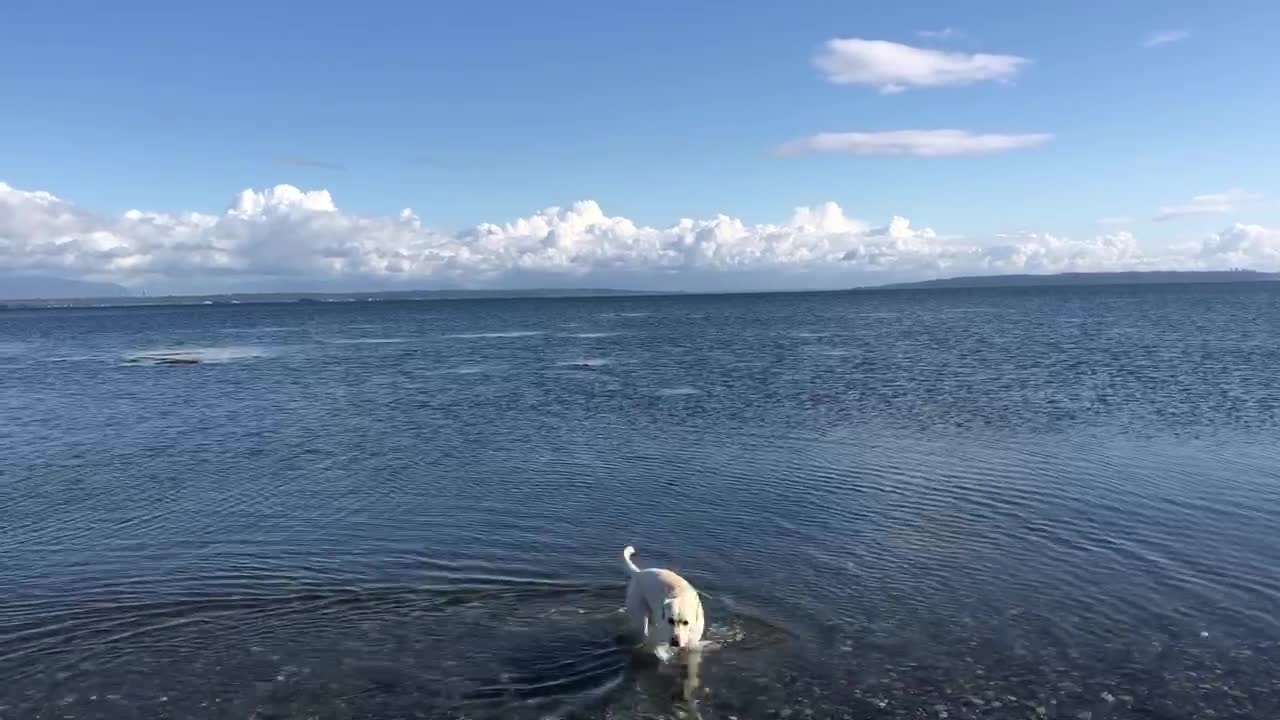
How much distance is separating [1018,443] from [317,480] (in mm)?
22449

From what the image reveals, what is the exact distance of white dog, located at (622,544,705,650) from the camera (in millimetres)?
14039

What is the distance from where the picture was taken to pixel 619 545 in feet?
68.3

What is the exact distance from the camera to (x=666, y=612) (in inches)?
554

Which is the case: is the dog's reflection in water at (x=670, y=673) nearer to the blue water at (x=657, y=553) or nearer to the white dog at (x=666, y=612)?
the blue water at (x=657, y=553)

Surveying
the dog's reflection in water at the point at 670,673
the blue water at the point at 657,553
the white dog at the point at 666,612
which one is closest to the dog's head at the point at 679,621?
the white dog at the point at 666,612

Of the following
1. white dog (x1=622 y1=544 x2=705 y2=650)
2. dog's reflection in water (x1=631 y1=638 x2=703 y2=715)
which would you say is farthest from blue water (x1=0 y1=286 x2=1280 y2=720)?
white dog (x1=622 y1=544 x2=705 y2=650)

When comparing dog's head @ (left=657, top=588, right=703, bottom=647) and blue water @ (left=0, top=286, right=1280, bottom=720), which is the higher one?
dog's head @ (left=657, top=588, right=703, bottom=647)

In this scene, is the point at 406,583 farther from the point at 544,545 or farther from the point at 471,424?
the point at 471,424

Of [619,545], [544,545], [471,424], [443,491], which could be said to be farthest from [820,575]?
[471,424]

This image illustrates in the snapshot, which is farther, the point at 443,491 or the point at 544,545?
the point at 443,491

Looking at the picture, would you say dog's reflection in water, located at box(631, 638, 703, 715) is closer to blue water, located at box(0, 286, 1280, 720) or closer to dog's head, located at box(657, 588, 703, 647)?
blue water, located at box(0, 286, 1280, 720)

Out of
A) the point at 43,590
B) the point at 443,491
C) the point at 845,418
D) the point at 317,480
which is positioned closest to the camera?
the point at 43,590

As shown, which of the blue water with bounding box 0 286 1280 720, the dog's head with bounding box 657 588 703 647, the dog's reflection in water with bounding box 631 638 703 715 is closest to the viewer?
the dog's reflection in water with bounding box 631 638 703 715

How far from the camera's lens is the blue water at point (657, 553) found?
13711 millimetres
